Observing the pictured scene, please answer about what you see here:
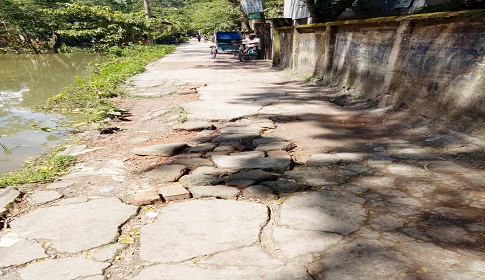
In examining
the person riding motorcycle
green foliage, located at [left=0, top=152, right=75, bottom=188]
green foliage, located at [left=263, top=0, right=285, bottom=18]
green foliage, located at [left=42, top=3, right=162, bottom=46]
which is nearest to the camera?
green foliage, located at [left=0, top=152, right=75, bottom=188]

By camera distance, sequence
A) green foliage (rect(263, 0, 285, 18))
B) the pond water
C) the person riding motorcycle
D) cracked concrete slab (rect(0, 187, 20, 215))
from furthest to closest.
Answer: green foliage (rect(263, 0, 285, 18))
the person riding motorcycle
the pond water
cracked concrete slab (rect(0, 187, 20, 215))

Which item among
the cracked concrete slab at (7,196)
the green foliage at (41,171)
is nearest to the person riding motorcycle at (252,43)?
the green foliage at (41,171)

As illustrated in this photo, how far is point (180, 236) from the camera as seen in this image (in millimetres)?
1797

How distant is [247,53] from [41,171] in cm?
1218

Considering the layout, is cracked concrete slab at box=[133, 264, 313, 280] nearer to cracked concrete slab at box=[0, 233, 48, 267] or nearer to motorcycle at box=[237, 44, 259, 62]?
cracked concrete slab at box=[0, 233, 48, 267]

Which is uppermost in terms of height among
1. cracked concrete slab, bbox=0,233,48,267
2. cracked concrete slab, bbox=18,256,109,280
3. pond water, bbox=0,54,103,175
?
cracked concrete slab, bbox=18,256,109,280

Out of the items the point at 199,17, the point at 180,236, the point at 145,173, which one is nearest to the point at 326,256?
the point at 180,236

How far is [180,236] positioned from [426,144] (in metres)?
2.74

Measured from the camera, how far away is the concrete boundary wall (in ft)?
10.9

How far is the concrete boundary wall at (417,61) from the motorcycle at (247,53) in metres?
7.37

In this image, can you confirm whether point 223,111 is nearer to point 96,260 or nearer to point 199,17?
point 96,260

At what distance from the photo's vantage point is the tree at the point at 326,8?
9.29 meters

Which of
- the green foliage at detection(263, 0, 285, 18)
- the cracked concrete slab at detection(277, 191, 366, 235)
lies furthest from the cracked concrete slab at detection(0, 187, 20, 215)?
the green foliage at detection(263, 0, 285, 18)

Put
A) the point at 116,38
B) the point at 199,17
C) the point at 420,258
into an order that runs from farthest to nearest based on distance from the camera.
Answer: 1. the point at 199,17
2. the point at 116,38
3. the point at 420,258
